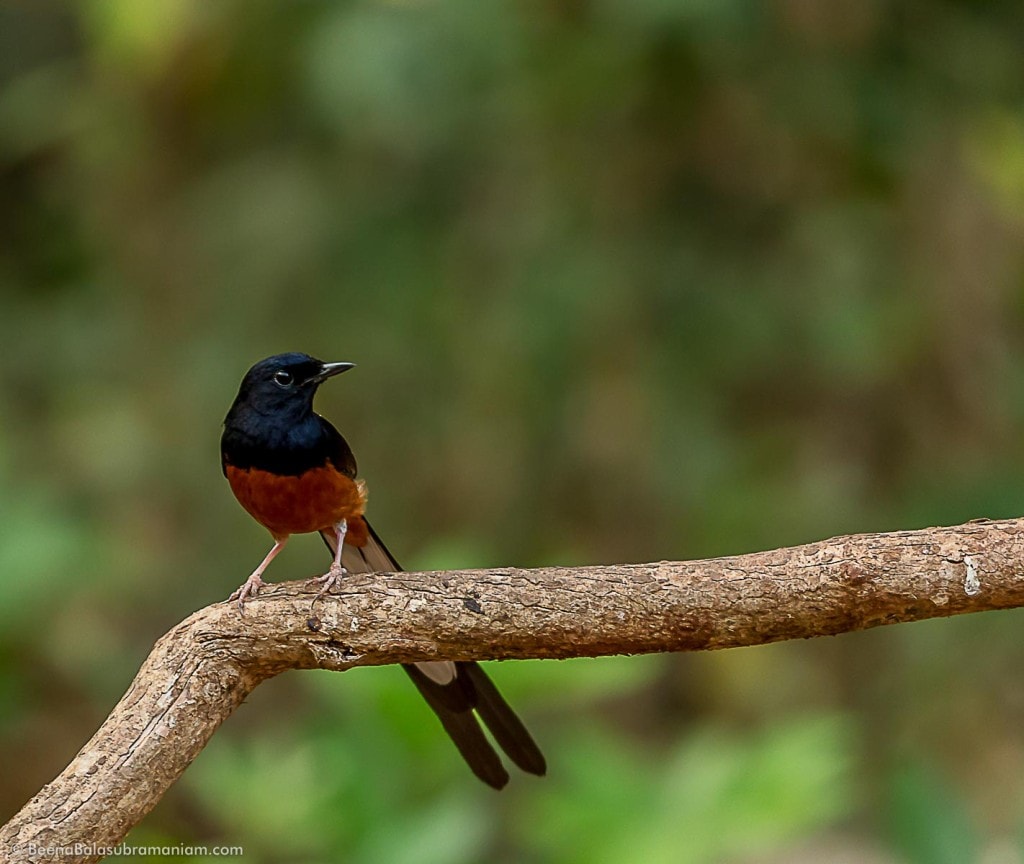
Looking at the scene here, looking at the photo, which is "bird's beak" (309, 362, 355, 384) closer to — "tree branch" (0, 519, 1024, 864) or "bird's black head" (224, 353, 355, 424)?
"bird's black head" (224, 353, 355, 424)

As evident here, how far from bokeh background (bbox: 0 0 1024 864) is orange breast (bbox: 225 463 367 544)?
48.9 inches

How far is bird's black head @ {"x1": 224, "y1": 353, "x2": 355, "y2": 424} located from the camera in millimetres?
3207

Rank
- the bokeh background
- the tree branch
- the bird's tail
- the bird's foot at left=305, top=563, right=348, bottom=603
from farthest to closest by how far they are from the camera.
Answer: the bokeh background → the bird's tail → the bird's foot at left=305, top=563, right=348, bottom=603 → the tree branch

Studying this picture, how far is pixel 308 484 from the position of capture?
3.16 m

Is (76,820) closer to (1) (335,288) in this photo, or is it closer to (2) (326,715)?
(2) (326,715)

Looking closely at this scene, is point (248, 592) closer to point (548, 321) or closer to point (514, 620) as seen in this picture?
point (514, 620)

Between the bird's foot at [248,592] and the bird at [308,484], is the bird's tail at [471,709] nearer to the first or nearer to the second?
the bird at [308,484]

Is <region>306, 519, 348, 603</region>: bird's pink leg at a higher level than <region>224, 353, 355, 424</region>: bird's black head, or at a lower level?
lower

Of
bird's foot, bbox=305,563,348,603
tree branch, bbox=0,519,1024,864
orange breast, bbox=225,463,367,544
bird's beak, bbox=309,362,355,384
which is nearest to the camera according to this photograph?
tree branch, bbox=0,519,1024,864

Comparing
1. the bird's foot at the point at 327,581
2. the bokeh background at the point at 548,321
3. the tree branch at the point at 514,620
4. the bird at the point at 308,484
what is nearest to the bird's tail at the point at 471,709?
the bird at the point at 308,484

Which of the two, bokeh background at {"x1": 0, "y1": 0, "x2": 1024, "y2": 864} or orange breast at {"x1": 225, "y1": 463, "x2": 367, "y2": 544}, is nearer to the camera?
orange breast at {"x1": 225, "y1": 463, "x2": 367, "y2": 544}

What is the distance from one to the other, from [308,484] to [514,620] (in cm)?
93

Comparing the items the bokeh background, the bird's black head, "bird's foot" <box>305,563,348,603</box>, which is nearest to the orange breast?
the bird's black head

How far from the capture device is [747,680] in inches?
253
